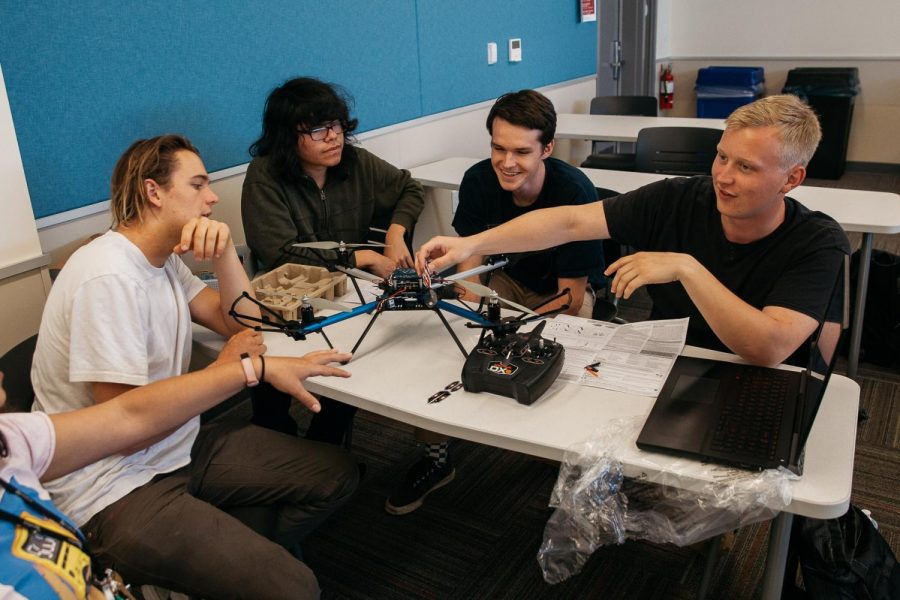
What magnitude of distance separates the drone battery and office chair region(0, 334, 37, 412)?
3.08 ft

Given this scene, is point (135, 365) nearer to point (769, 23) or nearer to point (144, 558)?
point (144, 558)

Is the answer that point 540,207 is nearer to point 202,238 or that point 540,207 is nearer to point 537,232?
point 537,232

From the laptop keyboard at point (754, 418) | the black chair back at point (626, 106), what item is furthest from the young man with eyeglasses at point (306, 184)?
the black chair back at point (626, 106)

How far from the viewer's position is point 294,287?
2.01 metres

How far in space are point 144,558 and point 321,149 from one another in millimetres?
1434

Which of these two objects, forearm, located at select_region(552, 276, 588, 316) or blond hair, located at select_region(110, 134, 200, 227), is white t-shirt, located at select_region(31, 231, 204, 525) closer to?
blond hair, located at select_region(110, 134, 200, 227)

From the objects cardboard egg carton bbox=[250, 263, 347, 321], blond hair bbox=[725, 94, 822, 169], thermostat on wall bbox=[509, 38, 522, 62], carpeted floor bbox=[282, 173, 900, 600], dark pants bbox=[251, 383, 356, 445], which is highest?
thermostat on wall bbox=[509, 38, 522, 62]

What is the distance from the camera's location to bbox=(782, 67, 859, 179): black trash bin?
5781 mm

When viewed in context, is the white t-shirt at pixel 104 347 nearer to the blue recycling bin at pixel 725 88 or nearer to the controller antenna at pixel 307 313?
the controller antenna at pixel 307 313

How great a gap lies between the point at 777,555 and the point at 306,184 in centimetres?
184

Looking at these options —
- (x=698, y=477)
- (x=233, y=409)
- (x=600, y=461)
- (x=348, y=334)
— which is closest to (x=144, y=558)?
(x=348, y=334)

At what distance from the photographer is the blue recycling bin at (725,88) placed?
616 centimetres

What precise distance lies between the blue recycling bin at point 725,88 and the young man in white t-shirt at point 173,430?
18.0 feet

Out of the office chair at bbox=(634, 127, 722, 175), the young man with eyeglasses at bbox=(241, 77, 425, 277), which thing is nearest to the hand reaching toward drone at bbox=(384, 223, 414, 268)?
the young man with eyeglasses at bbox=(241, 77, 425, 277)
